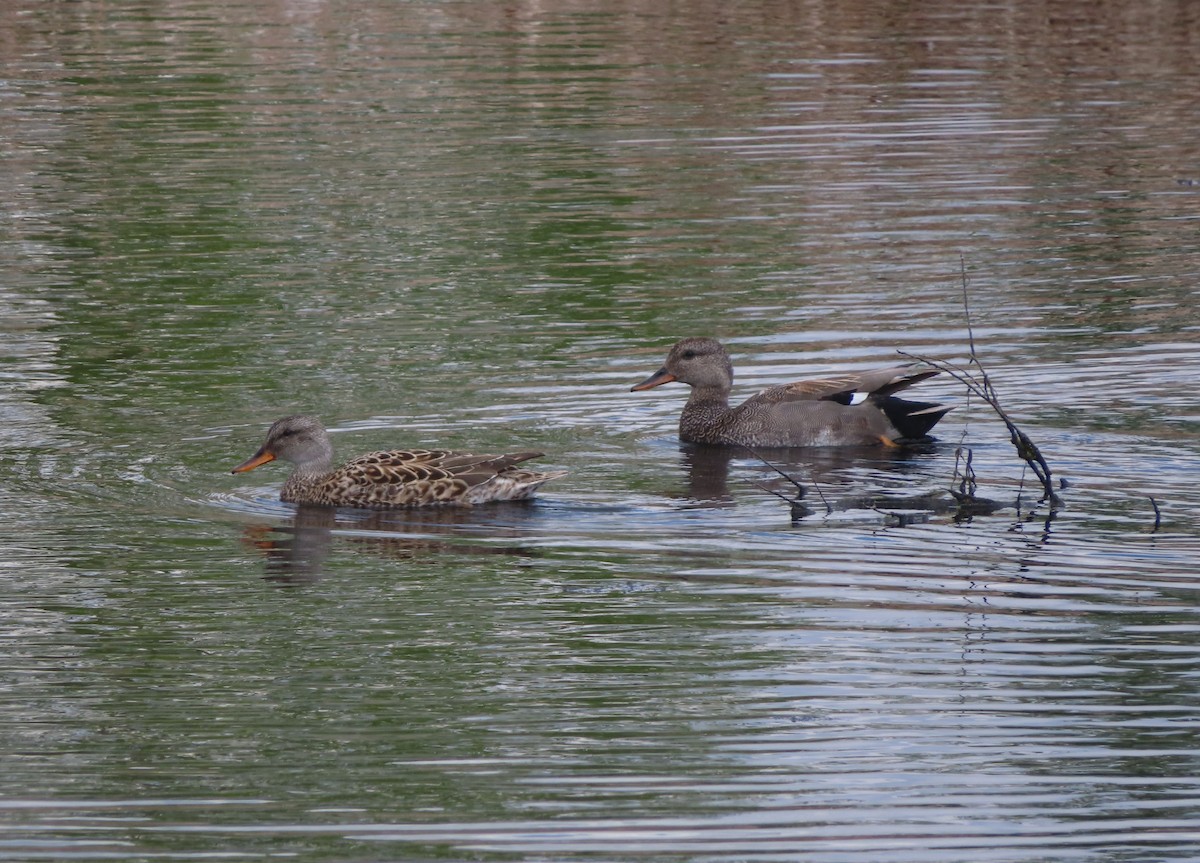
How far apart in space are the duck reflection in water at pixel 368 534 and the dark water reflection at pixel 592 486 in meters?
0.05

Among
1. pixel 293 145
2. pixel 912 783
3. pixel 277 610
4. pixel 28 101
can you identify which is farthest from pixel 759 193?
pixel 912 783

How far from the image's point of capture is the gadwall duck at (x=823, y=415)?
1321 cm

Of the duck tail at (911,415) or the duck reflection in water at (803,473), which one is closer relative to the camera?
the duck reflection in water at (803,473)

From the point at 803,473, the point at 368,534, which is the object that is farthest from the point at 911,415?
the point at 368,534

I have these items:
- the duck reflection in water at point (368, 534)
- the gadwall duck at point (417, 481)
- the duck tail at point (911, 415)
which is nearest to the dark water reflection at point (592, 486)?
the duck reflection in water at point (368, 534)

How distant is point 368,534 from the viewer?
11.5m

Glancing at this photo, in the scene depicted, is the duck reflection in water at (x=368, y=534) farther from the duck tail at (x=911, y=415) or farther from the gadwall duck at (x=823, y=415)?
the duck tail at (x=911, y=415)

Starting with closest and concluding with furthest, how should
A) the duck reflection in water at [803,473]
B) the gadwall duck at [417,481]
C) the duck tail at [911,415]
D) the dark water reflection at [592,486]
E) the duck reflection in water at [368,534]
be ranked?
the dark water reflection at [592,486], the duck reflection in water at [368,534], the duck reflection in water at [803,473], the gadwall duck at [417,481], the duck tail at [911,415]

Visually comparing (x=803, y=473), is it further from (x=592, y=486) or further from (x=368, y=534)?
(x=368, y=534)

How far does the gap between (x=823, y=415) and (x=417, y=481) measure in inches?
109

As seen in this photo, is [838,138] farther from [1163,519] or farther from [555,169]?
[1163,519]

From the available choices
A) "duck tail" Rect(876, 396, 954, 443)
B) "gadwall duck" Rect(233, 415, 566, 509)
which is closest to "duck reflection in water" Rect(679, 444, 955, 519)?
"duck tail" Rect(876, 396, 954, 443)

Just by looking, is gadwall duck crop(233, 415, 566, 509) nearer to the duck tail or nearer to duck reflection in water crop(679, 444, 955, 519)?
duck reflection in water crop(679, 444, 955, 519)

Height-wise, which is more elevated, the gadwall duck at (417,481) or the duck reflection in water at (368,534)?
the gadwall duck at (417,481)
